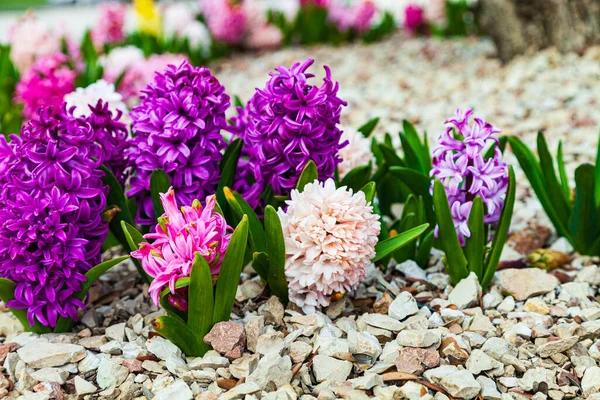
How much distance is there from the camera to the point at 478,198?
1848mm

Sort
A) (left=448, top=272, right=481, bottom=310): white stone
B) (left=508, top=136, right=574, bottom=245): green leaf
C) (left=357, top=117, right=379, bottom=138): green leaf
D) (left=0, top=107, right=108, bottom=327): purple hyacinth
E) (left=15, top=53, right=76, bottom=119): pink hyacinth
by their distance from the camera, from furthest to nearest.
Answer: (left=15, top=53, right=76, bottom=119): pink hyacinth → (left=357, top=117, right=379, bottom=138): green leaf → (left=508, top=136, right=574, bottom=245): green leaf → (left=448, top=272, right=481, bottom=310): white stone → (left=0, top=107, right=108, bottom=327): purple hyacinth

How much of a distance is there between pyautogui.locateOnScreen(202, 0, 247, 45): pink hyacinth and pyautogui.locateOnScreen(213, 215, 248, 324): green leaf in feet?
14.8

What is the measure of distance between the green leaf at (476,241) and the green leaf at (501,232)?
22 mm

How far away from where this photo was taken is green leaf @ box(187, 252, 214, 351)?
5.23 ft

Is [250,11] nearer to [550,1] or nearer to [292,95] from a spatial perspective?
[550,1]

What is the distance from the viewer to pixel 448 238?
1940mm

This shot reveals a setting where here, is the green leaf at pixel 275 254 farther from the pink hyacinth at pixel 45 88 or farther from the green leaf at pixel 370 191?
the pink hyacinth at pixel 45 88

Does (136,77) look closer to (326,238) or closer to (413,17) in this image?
(326,238)

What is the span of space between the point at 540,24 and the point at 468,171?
2.91 meters

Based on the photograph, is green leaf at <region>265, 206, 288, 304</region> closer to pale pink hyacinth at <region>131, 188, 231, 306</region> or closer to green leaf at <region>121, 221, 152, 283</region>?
pale pink hyacinth at <region>131, 188, 231, 306</region>

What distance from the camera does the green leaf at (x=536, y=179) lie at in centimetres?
221

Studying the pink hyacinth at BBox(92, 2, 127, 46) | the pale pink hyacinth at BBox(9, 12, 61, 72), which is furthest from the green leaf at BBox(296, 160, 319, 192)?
the pink hyacinth at BBox(92, 2, 127, 46)

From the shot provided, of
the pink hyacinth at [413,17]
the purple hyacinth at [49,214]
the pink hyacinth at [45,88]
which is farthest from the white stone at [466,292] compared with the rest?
the pink hyacinth at [413,17]

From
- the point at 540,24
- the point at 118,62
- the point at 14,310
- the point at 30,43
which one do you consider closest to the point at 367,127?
the point at 14,310
